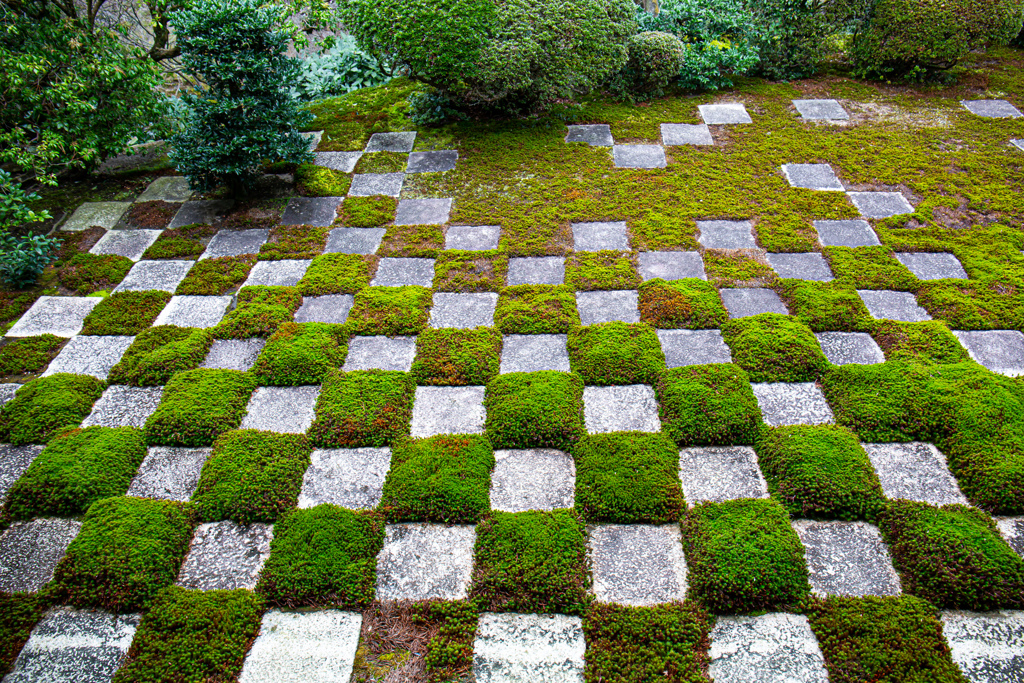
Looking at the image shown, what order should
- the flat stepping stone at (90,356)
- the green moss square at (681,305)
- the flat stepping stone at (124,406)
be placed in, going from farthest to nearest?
the green moss square at (681,305) < the flat stepping stone at (90,356) < the flat stepping stone at (124,406)

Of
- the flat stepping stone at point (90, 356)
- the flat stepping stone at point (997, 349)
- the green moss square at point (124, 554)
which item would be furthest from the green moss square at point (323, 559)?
the flat stepping stone at point (997, 349)

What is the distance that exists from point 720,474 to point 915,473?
3.04ft

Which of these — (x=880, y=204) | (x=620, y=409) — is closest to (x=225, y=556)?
(x=620, y=409)

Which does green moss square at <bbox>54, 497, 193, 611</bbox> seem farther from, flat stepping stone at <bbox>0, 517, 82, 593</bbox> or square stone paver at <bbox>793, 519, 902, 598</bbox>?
square stone paver at <bbox>793, 519, 902, 598</bbox>

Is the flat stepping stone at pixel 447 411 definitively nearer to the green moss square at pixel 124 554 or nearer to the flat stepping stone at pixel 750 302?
the green moss square at pixel 124 554

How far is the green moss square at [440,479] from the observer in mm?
3082

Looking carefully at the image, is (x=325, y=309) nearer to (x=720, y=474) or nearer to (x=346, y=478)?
(x=346, y=478)

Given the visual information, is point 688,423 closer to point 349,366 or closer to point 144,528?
point 349,366

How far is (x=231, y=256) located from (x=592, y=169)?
9.89 ft

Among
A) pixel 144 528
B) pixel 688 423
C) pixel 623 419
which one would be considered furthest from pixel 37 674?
pixel 688 423

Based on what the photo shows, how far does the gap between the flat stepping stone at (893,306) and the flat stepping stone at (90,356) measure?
15.3 ft

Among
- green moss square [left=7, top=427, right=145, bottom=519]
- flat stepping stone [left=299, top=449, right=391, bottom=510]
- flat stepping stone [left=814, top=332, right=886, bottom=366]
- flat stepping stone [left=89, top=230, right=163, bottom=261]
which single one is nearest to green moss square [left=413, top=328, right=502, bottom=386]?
flat stepping stone [left=299, top=449, right=391, bottom=510]

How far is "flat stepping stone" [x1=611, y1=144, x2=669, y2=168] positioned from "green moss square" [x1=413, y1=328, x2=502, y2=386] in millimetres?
2509

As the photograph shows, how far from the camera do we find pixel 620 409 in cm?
356
